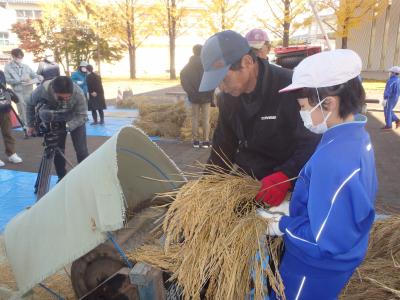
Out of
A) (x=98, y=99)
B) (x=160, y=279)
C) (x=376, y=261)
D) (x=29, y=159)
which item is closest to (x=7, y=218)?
(x=29, y=159)

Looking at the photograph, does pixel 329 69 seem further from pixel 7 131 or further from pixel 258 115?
pixel 7 131

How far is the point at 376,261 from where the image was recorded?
226cm

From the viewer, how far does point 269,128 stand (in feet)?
7.24

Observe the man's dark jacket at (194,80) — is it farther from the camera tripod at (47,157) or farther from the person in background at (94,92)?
the person in background at (94,92)

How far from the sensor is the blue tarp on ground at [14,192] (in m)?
4.69

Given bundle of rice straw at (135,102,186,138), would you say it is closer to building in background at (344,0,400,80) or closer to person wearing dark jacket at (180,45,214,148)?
person wearing dark jacket at (180,45,214,148)

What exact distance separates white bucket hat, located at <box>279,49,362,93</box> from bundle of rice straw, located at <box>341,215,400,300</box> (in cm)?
112

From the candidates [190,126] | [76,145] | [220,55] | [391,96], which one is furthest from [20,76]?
[391,96]

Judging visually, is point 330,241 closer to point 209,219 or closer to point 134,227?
point 209,219

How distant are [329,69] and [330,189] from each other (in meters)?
0.45

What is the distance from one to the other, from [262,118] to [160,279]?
1102mm

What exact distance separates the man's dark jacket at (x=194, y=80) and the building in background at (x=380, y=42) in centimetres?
1571

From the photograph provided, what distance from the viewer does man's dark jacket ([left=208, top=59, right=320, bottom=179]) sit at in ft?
6.87

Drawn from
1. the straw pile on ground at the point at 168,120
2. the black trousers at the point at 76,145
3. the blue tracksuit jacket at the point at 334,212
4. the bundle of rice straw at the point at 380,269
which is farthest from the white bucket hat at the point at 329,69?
the straw pile on ground at the point at 168,120
